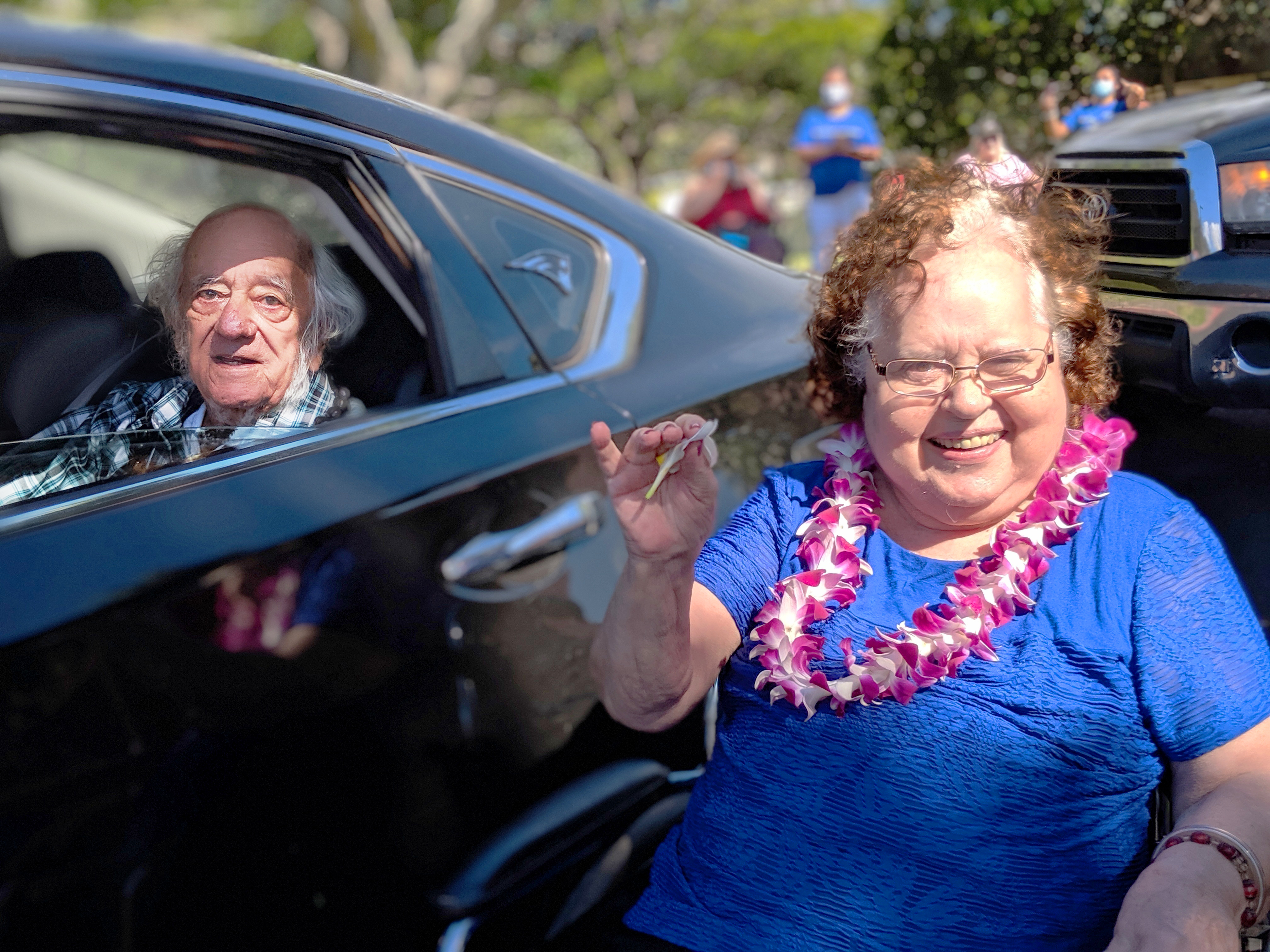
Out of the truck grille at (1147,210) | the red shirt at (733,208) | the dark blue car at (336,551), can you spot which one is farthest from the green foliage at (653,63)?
the dark blue car at (336,551)

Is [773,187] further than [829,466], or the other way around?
[773,187]

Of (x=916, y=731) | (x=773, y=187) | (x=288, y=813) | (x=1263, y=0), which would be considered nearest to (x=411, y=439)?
(x=288, y=813)

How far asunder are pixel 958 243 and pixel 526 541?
0.77 metres

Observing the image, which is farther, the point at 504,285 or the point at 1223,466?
the point at 1223,466

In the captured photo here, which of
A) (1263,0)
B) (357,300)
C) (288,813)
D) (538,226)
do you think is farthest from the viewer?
(1263,0)

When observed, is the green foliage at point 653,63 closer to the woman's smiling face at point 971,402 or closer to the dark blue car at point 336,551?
the dark blue car at point 336,551

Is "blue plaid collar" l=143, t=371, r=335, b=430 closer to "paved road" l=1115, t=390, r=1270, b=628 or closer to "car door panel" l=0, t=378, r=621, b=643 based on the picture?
"car door panel" l=0, t=378, r=621, b=643

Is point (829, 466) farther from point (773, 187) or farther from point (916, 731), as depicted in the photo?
point (773, 187)

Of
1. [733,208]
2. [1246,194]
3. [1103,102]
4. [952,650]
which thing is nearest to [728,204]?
[733,208]

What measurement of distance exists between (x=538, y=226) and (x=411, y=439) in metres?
0.51

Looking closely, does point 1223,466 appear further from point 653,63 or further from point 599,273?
point 653,63

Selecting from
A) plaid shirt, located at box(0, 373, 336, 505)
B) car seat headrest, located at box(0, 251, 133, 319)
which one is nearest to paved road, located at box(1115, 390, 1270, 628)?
plaid shirt, located at box(0, 373, 336, 505)

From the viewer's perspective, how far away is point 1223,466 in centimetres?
228

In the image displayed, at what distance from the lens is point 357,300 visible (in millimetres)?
1793
